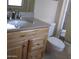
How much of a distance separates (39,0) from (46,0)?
0.74 feet

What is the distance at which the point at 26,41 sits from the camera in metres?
1.72

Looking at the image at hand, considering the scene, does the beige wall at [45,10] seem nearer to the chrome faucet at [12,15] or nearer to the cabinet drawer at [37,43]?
the chrome faucet at [12,15]

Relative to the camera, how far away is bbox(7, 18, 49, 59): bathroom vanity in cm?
161

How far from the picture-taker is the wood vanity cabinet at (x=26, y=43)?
5.30 ft

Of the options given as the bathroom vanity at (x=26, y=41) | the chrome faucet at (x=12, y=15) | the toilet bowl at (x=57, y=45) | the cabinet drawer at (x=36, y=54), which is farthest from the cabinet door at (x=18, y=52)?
the toilet bowl at (x=57, y=45)

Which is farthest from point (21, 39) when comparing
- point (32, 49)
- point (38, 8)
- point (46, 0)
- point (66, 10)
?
point (66, 10)

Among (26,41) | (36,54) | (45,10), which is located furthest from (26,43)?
(45,10)

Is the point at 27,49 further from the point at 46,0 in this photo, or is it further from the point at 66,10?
the point at 66,10

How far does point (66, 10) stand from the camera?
2818 millimetres

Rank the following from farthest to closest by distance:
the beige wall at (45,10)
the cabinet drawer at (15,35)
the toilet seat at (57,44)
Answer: the beige wall at (45,10) → the toilet seat at (57,44) → the cabinet drawer at (15,35)

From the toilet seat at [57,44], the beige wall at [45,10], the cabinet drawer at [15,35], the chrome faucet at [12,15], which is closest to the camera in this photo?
the cabinet drawer at [15,35]

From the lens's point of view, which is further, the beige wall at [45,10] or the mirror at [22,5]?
the beige wall at [45,10]

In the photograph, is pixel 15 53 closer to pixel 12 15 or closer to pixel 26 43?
pixel 26 43

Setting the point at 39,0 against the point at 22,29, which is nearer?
the point at 22,29
